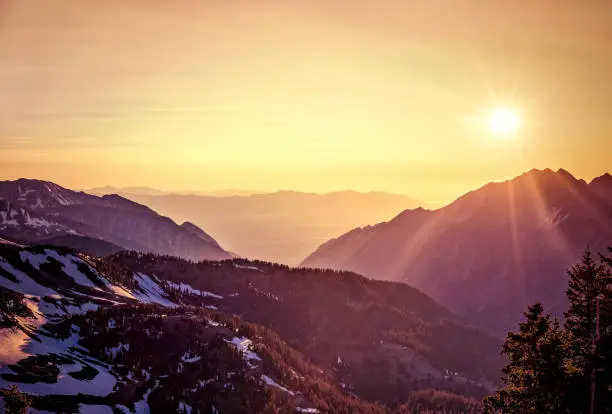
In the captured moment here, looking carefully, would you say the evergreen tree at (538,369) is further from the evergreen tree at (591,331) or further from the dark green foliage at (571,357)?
the evergreen tree at (591,331)

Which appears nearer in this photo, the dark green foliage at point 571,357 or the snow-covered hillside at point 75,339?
the dark green foliage at point 571,357

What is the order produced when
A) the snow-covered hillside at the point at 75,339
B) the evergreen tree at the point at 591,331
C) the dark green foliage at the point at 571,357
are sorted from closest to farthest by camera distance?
the evergreen tree at the point at 591,331 < the dark green foliage at the point at 571,357 < the snow-covered hillside at the point at 75,339

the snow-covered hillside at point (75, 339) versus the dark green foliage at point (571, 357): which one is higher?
the dark green foliage at point (571, 357)

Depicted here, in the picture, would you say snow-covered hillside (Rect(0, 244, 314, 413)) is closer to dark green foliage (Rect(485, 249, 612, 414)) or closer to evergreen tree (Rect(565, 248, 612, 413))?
dark green foliage (Rect(485, 249, 612, 414))

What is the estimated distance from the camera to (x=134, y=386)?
128 metres

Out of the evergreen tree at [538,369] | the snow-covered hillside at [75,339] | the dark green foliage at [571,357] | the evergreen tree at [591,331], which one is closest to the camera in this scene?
the evergreen tree at [591,331]

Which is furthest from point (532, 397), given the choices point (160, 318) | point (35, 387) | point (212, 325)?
point (212, 325)

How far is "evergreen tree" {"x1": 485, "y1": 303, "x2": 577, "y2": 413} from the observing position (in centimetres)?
5169

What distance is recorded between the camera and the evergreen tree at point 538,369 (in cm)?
5169

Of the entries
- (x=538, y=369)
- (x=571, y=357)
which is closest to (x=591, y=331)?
(x=571, y=357)

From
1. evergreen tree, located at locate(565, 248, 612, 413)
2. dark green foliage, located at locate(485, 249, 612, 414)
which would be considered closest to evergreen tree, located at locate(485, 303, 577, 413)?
dark green foliage, located at locate(485, 249, 612, 414)

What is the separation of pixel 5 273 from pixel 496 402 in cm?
14581

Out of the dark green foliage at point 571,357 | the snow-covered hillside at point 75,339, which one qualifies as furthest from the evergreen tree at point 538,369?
the snow-covered hillside at point 75,339

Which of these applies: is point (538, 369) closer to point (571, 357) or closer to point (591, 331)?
point (571, 357)
